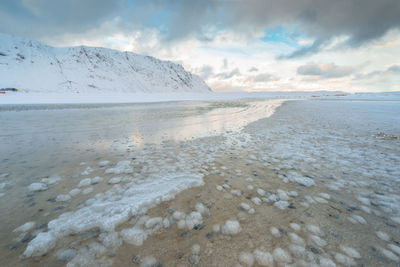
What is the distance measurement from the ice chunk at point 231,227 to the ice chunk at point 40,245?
185cm

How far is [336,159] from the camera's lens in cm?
388

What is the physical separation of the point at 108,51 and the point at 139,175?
179 m

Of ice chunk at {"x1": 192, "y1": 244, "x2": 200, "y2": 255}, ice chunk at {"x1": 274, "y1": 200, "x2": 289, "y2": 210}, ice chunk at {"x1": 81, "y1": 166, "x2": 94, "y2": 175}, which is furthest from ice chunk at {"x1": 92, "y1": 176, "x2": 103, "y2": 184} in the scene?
ice chunk at {"x1": 274, "y1": 200, "x2": 289, "y2": 210}

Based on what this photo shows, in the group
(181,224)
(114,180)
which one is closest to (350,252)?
(181,224)

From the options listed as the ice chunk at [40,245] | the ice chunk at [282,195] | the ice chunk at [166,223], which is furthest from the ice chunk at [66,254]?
the ice chunk at [282,195]

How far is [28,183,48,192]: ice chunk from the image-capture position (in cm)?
261

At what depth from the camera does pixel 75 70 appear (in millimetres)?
111125

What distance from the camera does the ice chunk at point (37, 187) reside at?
261 centimetres

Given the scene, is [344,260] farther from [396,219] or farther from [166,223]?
[166,223]

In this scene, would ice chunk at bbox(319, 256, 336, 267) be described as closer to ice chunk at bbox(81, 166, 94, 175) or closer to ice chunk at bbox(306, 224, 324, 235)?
ice chunk at bbox(306, 224, 324, 235)

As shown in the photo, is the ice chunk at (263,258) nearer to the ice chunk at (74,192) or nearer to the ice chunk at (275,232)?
the ice chunk at (275,232)

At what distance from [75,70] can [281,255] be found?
14830 centimetres

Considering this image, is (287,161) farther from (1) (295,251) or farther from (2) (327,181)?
(1) (295,251)

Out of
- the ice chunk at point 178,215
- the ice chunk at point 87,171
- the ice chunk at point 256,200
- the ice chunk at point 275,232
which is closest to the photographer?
the ice chunk at point 275,232
